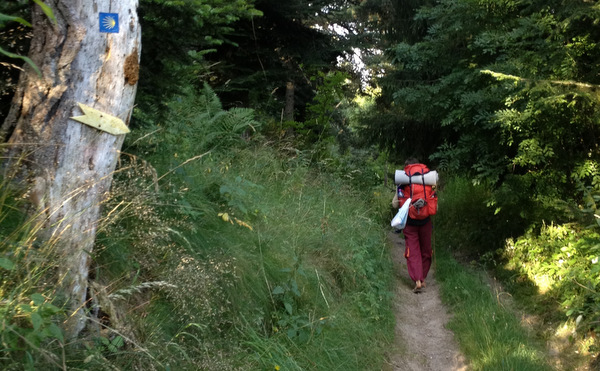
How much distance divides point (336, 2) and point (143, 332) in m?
10.8

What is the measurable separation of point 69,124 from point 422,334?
528 centimetres

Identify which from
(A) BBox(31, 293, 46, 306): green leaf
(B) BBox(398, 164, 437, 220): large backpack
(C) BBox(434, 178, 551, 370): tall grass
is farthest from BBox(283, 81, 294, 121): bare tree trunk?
(A) BBox(31, 293, 46, 306): green leaf

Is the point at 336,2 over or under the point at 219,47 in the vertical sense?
over

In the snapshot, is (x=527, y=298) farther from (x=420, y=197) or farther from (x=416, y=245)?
(x=420, y=197)

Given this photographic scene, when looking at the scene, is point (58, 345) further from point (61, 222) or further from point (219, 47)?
point (219, 47)

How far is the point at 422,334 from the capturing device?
692 centimetres

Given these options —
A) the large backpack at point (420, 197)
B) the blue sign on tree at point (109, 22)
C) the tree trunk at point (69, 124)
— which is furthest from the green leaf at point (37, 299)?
the large backpack at point (420, 197)

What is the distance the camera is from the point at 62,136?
3.13m

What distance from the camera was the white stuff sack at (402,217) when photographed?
7967 mm

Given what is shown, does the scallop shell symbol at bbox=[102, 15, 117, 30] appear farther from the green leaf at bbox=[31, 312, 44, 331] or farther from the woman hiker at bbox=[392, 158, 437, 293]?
the woman hiker at bbox=[392, 158, 437, 293]

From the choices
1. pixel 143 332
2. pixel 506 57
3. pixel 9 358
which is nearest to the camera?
pixel 9 358

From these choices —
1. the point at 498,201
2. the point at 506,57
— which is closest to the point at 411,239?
the point at 498,201

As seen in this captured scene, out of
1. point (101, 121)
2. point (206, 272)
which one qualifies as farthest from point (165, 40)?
point (206, 272)

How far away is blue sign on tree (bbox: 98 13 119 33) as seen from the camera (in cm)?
326
